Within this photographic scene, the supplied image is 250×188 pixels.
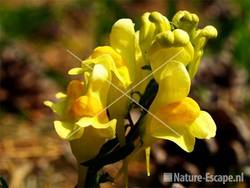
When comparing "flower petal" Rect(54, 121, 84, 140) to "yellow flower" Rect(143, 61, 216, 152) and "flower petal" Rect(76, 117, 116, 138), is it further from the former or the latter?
"yellow flower" Rect(143, 61, 216, 152)

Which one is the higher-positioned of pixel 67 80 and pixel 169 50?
pixel 169 50

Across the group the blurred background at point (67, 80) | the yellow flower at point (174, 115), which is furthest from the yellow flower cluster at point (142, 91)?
the blurred background at point (67, 80)

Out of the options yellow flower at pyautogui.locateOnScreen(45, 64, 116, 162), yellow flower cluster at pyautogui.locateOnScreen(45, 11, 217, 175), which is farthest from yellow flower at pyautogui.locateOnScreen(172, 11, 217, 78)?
yellow flower at pyautogui.locateOnScreen(45, 64, 116, 162)

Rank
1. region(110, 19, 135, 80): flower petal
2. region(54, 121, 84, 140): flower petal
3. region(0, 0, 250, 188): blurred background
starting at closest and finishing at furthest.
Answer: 1. region(54, 121, 84, 140): flower petal
2. region(110, 19, 135, 80): flower petal
3. region(0, 0, 250, 188): blurred background

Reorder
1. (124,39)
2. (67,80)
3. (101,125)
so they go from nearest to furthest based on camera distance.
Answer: (101,125) < (124,39) < (67,80)

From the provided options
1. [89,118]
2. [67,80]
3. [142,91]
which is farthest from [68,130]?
[67,80]

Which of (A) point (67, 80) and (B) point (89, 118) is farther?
(A) point (67, 80)

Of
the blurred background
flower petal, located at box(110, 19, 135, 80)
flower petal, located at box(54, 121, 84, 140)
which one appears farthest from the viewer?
the blurred background

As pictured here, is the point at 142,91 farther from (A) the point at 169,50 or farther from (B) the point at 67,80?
(B) the point at 67,80

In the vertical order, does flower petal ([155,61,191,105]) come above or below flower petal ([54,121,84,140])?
above
